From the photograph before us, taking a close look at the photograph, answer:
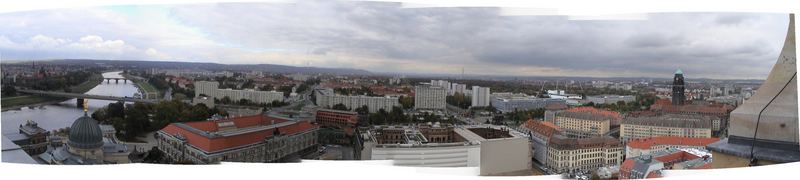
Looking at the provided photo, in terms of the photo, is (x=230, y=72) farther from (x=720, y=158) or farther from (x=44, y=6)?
(x=720, y=158)

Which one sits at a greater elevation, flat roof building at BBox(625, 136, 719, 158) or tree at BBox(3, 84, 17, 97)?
tree at BBox(3, 84, 17, 97)

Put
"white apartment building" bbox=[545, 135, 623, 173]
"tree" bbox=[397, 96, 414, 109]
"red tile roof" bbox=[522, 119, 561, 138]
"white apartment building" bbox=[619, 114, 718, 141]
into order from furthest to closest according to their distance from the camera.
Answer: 1. "tree" bbox=[397, 96, 414, 109]
2. "white apartment building" bbox=[619, 114, 718, 141]
3. "red tile roof" bbox=[522, 119, 561, 138]
4. "white apartment building" bbox=[545, 135, 623, 173]

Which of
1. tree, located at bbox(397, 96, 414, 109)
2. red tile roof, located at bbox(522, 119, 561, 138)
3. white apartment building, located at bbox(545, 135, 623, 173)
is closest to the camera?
white apartment building, located at bbox(545, 135, 623, 173)

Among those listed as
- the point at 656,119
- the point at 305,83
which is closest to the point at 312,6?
the point at 305,83

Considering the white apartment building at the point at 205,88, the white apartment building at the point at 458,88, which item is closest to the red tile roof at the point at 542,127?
the white apartment building at the point at 458,88

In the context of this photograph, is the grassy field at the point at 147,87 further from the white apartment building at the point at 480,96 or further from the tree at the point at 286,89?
the white apartment building at the point at 480,96

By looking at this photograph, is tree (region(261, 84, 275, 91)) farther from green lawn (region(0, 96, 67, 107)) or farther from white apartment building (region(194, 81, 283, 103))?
green lawn (region(0, 96, 67, 107))

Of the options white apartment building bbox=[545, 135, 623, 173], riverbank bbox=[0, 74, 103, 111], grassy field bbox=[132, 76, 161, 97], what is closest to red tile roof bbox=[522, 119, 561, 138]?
white apartment building bbox=[545, 135, 623, 173]
